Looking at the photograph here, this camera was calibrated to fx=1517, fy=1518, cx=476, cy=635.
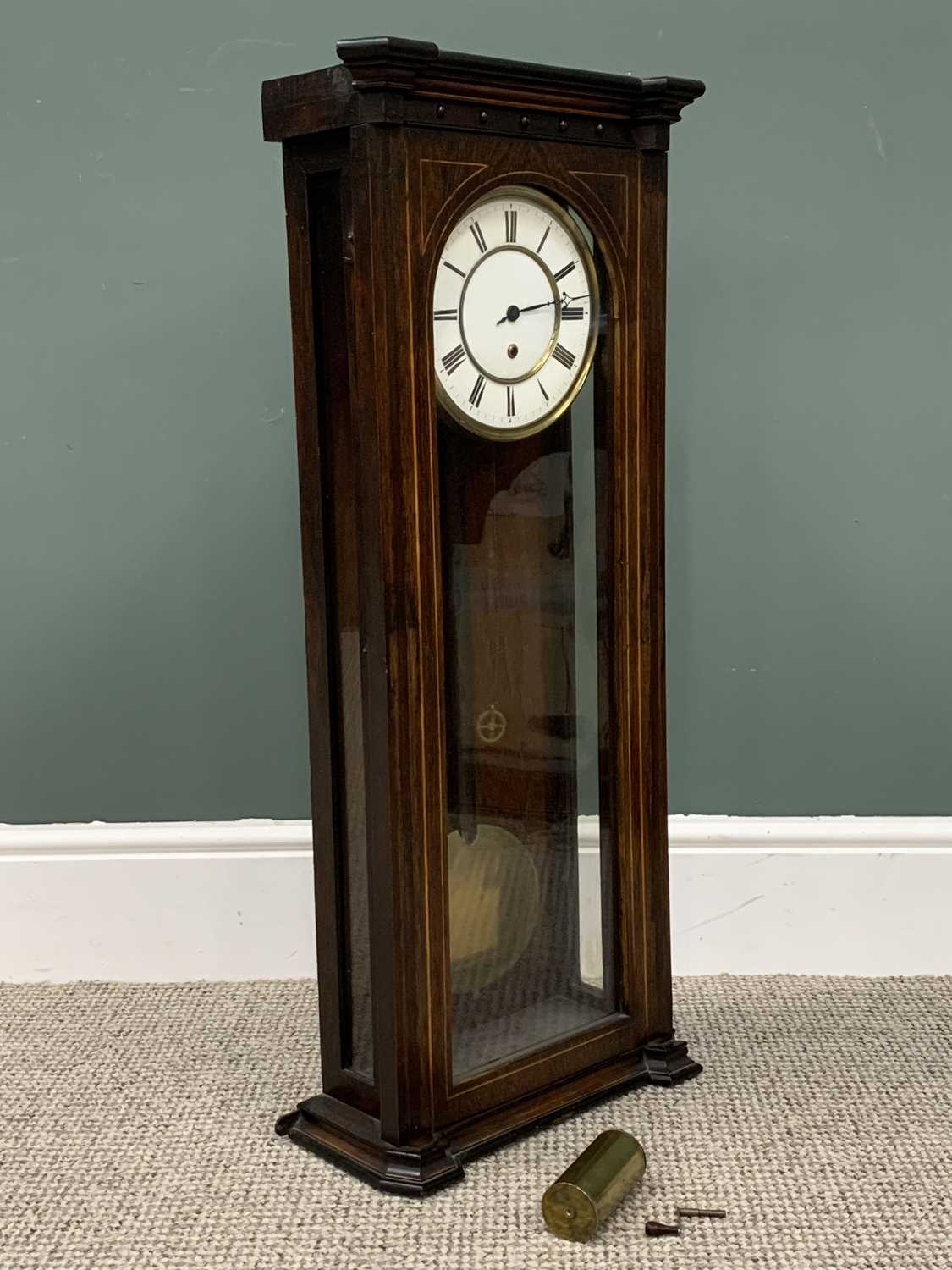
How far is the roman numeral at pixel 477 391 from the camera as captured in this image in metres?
1.41

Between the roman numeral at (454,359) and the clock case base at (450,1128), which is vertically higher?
the roman numeral at (454,359)

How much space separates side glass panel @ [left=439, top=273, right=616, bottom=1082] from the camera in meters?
1.47

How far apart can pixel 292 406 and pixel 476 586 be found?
0.54 metres

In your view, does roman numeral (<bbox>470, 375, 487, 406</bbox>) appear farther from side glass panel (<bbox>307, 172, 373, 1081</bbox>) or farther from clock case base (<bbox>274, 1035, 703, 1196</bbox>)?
clock case base (<bbox>274, 1035, 703, 1196</bbox>)

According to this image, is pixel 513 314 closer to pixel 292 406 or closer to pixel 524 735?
pixel 524 735

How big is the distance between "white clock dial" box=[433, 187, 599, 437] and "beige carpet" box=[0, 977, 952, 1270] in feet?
2.42

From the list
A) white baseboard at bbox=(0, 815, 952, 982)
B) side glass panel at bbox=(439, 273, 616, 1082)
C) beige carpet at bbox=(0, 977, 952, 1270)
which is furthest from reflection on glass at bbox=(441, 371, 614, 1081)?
white baseboard at bbox=(0, 815, 952, 982)

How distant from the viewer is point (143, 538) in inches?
75.2

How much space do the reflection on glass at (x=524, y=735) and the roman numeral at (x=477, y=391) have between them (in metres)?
0.03

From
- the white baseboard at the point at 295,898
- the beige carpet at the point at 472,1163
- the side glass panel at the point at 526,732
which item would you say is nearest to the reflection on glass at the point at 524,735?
the side glass panel at the point at 526,732

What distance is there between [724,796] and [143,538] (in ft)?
2.67

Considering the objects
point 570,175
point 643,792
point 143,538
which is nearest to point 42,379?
point 143,538

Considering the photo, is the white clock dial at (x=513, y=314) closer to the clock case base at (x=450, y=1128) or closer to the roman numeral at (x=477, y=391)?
the roman numeral at (x=477, y=391)

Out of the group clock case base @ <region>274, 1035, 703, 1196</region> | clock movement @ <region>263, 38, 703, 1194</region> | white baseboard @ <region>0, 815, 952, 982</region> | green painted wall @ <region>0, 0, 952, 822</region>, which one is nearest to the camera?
clock movement @ <region>263, 38, 703, 1194</region>
